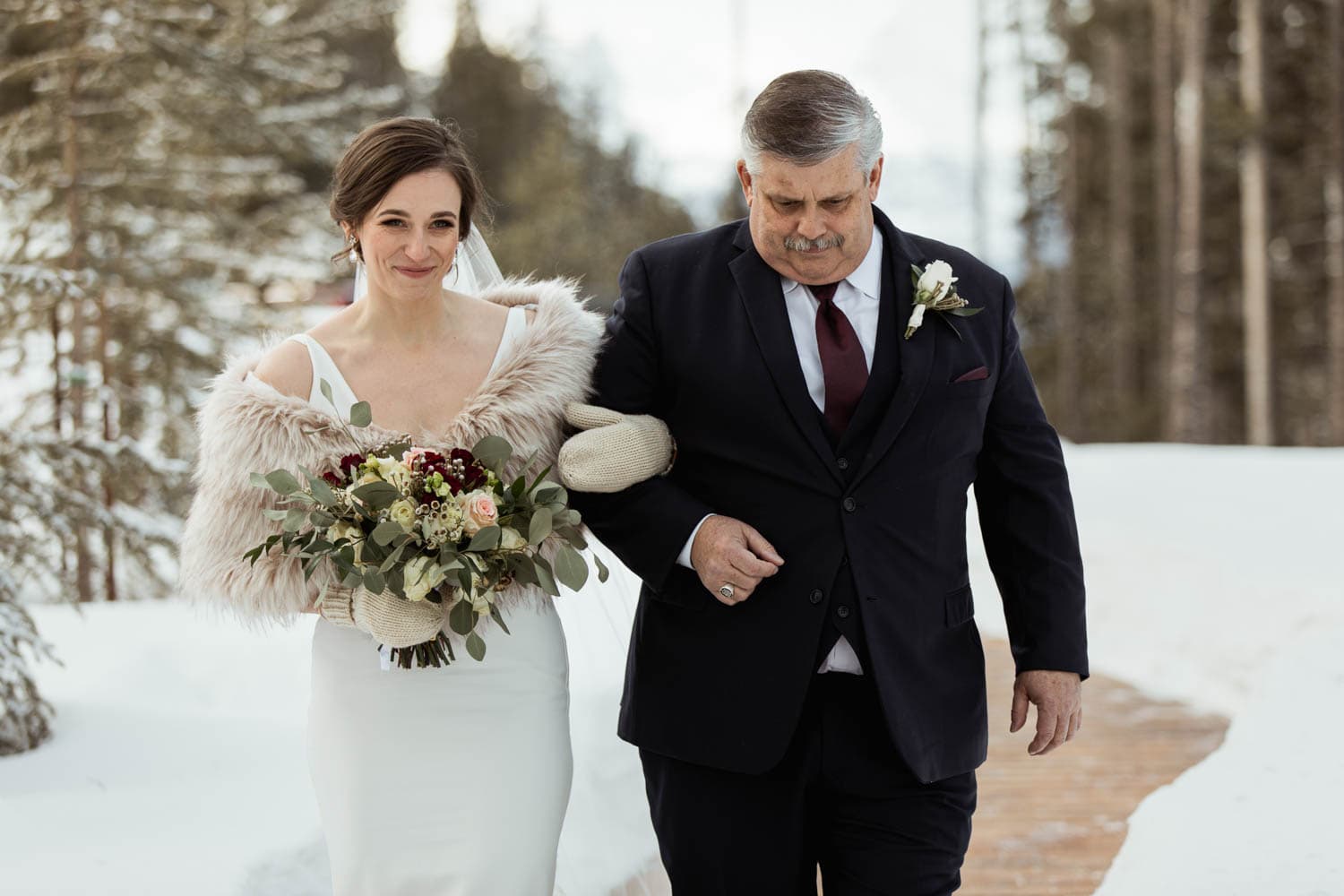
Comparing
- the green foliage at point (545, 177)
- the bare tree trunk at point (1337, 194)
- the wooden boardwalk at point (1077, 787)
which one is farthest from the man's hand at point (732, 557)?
the bare tree trunk at point (1337, 194)

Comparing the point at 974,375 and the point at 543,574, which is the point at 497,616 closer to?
the point at 543,574

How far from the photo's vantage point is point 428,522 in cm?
257

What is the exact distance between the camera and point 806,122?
253 centimetres

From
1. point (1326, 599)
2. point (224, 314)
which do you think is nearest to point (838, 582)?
point (1326, 599)

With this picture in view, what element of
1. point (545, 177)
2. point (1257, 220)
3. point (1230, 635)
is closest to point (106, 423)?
point (1230, 635)

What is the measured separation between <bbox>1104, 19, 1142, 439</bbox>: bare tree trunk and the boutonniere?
22446 millimetres

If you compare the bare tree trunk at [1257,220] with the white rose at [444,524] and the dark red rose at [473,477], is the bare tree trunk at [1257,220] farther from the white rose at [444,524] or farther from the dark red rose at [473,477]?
the white rose at [444,524]

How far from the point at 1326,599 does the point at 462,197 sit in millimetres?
5159

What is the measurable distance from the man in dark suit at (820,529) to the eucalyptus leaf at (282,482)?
579mm

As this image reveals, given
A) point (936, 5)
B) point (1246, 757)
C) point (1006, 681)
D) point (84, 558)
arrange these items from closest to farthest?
1. point (1246, 757)
2. point (84, 558)
3. point (1006, 681)
4. point (936, 5)

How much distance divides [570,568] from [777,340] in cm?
59

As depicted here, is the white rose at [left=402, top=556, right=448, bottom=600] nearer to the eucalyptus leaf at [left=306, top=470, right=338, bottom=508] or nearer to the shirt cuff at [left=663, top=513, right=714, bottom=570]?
the eucalyptus leaf at [left=306, top=470, right=338, bottom=508]

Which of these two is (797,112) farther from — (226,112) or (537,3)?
(537,3)

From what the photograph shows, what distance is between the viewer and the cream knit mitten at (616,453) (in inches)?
103
